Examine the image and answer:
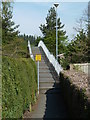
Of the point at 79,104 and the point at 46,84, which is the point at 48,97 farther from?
the point at 79,104

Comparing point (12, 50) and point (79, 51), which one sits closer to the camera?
point (12, 50)

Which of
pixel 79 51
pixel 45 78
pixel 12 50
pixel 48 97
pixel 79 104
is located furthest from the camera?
pixel 79 51

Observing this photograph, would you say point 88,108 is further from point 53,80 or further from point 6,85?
point 53,80

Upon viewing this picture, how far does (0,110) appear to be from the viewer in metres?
4.31

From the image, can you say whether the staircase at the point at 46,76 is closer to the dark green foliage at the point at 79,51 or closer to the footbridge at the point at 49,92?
the footbridge at the point at 49,92

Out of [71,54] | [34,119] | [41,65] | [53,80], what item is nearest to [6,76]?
[34,119]

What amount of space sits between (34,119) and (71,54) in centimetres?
1672

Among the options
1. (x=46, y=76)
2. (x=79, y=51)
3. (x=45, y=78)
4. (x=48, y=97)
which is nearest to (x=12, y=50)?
(x=48, y=97)

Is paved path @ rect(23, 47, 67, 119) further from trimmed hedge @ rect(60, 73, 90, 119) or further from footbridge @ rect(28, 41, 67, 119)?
trimmed hedge @ rect(60, 73, 90, 119)

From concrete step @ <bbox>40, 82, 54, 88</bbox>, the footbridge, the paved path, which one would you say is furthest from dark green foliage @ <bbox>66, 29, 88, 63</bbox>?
concrete step @ <bbox>40, 82, 54, 88</bbox>

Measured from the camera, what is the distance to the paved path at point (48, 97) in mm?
9128

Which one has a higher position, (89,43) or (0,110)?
(89,43)

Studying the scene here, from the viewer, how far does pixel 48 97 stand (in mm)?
13398

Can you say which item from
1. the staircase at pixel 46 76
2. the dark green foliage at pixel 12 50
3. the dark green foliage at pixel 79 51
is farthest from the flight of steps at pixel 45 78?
the dark green foliage at pixel 79 51
